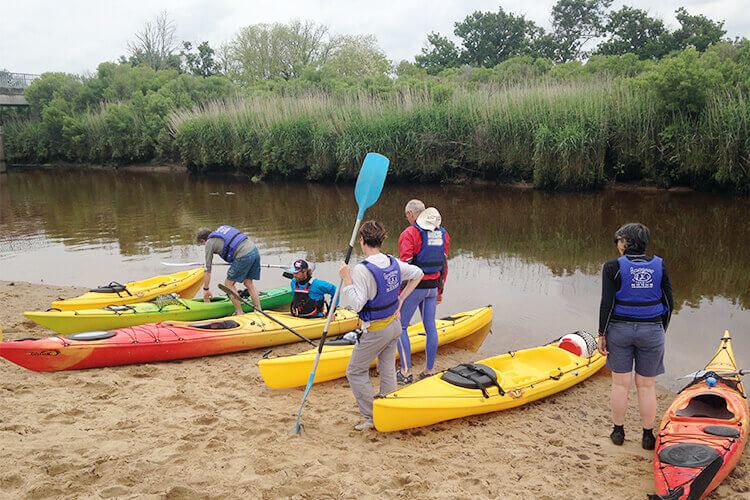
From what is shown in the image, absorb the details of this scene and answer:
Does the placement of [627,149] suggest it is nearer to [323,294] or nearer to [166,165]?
[323,294]

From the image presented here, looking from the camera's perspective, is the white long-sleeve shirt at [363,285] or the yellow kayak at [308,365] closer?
the white long-sleeve shirt at [363,285]

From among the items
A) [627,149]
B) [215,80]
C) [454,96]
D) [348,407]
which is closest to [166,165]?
[215,80]

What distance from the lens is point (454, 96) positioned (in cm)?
1571

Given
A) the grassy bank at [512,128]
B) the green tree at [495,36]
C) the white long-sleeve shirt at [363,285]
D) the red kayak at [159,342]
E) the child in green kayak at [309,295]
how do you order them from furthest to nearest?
the green tree at [495,36]
the grassy bank at [512,128]
the child in green kayak at [309,295]
the red kayak at [159,342]
the white long-sleeve shirt at [363,285]

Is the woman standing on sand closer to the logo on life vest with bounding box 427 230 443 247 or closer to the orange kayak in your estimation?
the orange kayak

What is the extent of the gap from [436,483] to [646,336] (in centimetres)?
147

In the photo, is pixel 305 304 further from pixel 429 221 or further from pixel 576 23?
pixel 576 23

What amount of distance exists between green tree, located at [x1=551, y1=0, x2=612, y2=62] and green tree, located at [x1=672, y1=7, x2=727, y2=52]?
5928 millimetres

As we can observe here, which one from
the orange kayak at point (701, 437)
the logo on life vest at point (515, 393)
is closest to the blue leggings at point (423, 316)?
the logo on life vest at point (515, 393)

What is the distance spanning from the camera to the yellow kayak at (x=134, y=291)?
5818 mm

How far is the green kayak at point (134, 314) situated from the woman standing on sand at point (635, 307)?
4034mm

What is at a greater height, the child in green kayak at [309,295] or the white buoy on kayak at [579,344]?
the child in green kayak at [309,295]

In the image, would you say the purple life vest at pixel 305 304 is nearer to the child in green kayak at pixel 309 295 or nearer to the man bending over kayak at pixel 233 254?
the child in green kayak at pixel 309 295

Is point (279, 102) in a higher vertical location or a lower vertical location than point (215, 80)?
lower
